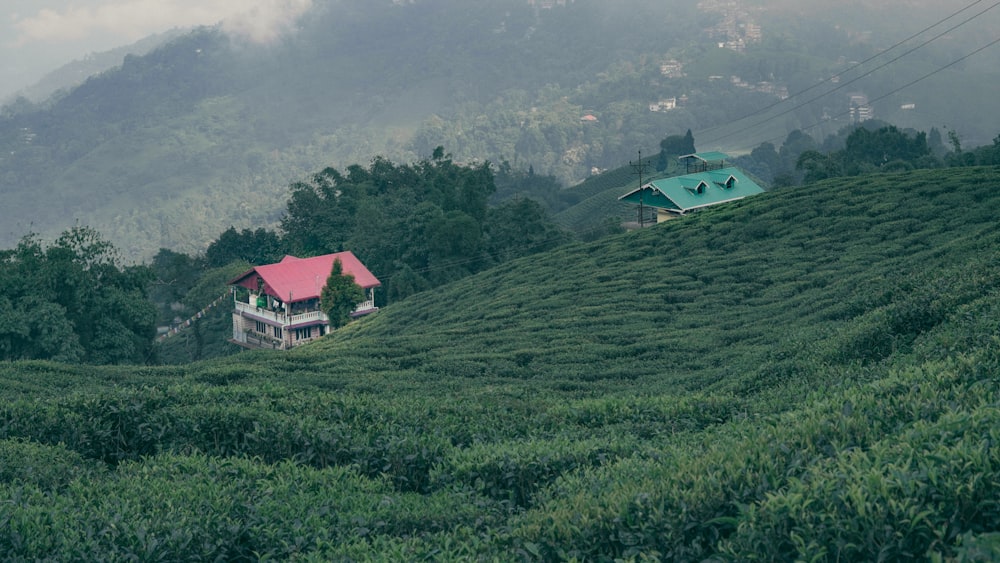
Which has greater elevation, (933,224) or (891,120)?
(891,120)

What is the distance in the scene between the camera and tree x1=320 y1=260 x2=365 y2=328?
126 ft

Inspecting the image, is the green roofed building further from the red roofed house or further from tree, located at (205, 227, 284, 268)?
tree, located at (205, 227, 284, 268)

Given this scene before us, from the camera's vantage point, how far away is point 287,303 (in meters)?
41.3

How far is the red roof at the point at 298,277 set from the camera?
41.8 metres

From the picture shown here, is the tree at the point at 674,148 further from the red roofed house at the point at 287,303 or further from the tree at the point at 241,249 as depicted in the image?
the red roofed house at the point at 287,303

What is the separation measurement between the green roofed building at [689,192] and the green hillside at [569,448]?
70.8 feet

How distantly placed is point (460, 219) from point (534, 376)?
87.6ft

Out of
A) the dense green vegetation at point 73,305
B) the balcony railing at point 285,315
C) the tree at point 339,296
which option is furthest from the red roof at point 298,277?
the dense green vegetation at point 73,305

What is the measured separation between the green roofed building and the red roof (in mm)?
14350

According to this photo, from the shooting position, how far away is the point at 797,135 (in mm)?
118562

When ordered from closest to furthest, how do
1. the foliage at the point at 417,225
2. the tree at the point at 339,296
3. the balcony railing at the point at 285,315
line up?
the tree at the point at 339,296
the balcony railing at the point at 285,315
the foliage at the point at 417,225

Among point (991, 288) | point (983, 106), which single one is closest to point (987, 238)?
point (991, 288)

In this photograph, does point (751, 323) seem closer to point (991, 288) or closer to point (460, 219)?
point (991, 288)

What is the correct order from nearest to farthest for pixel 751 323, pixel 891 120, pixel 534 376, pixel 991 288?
pixel 991 288
pixel 534 376
pixel 751 323
pixel 891 120
